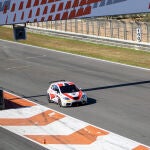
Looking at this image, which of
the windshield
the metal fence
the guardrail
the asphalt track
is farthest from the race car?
the metal fence

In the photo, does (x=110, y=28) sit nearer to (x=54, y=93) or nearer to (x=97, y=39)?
(x=97, y=39)

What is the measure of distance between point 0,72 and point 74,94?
1564 cm

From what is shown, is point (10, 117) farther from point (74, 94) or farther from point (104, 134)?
point (104, 134)

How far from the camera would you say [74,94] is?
108ft

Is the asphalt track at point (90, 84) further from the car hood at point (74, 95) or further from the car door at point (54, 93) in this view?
the car hood at point (74, 95)

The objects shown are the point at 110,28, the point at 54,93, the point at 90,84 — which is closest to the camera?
the point at 54,93

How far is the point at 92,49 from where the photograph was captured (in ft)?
185

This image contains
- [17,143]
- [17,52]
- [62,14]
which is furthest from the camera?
[17,52]

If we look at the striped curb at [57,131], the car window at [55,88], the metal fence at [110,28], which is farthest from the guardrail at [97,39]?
the striped curb at [57,131]

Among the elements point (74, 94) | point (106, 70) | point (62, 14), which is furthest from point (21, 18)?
point (106, 70)

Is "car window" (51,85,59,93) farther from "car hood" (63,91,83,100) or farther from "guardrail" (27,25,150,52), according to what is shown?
"guardrail" (27,25,150,52)

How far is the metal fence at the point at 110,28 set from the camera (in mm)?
57656

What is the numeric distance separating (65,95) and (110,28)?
2913 centimetres

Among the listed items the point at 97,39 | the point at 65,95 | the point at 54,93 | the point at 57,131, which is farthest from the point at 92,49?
the point at 57,131
